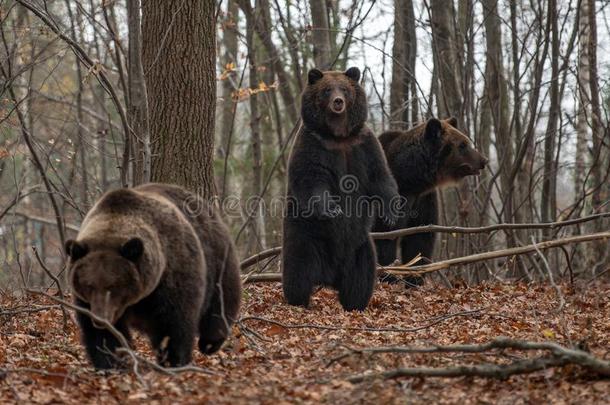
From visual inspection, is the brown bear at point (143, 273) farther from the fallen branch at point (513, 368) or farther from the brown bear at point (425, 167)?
the brown bear at point (425, 167)

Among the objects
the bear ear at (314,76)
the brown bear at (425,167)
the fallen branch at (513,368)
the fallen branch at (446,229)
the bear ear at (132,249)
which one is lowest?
the fallen branch at (513,368)

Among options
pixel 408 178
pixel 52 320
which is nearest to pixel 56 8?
pixel 408 178

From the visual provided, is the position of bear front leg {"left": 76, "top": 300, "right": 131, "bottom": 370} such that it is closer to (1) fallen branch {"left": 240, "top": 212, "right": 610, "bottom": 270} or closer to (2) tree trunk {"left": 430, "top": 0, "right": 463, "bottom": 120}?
(1) fallen branch {"left": 240, "top": 212, "right": 610, "bottom": 270}

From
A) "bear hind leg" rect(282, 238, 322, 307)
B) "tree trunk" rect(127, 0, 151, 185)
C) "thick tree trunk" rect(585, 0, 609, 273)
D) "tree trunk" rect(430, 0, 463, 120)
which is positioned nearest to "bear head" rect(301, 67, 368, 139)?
"bear hind leg" rect(282, 238, 322, 307)

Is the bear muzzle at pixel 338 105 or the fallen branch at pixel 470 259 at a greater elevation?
the bear muzzle at pixel 338 105

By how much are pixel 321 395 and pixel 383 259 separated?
7001mm

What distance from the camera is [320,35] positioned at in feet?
53.1

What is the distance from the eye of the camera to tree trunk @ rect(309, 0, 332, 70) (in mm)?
16016

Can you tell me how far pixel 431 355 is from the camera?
6465mm

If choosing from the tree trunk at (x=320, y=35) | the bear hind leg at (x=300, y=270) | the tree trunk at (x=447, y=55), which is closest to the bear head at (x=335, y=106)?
the bear hind leg at (x=300, y=270)

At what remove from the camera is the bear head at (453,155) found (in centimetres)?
1277

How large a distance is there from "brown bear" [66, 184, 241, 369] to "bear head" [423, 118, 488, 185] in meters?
6.48

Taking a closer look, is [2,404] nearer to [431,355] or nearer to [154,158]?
[431,355]

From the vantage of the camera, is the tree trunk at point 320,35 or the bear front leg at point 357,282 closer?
the bear front leg at point 357,282
